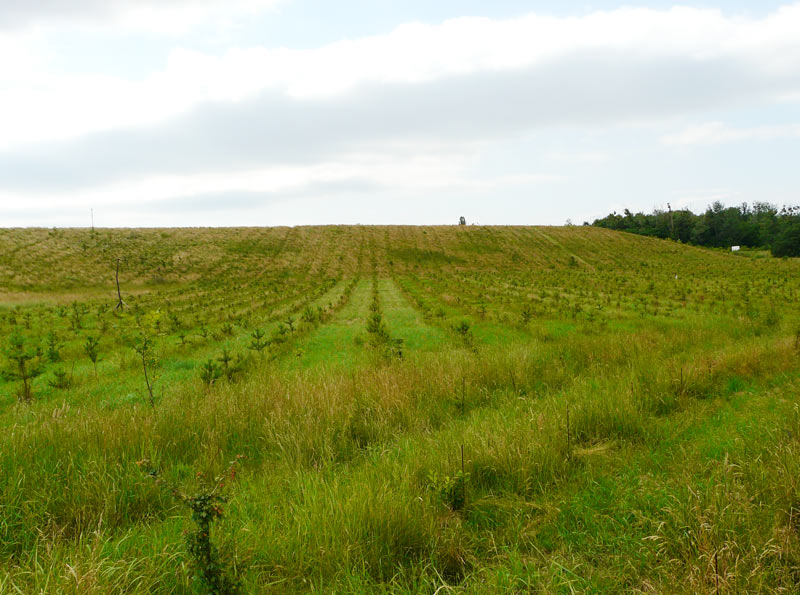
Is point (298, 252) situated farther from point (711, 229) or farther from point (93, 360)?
point (711, 229)

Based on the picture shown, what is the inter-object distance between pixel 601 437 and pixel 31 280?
48.1 m

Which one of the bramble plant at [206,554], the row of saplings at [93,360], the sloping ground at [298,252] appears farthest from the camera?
the sloping ground at [298,252]

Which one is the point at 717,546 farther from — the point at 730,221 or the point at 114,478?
the point at 730,221

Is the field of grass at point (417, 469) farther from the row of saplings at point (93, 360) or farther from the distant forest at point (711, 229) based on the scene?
the distant forest at point (711, 229)

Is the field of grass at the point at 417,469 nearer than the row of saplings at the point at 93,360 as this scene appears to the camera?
Yes

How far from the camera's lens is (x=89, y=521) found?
362 cm

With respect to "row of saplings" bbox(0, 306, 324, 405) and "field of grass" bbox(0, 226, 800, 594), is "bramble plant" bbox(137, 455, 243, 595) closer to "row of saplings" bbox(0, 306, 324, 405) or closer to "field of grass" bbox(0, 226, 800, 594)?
"field of grass" bbox(0, 226, 800, 594)

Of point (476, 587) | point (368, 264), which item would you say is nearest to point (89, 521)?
point (476, 587)

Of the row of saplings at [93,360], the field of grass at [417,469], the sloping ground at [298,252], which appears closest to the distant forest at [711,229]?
the sloping ground at [298,252]

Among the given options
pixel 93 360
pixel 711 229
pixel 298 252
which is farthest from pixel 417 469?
pixel 711 229

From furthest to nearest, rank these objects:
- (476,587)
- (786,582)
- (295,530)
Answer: (295,530) < (476,587) < (786,582)

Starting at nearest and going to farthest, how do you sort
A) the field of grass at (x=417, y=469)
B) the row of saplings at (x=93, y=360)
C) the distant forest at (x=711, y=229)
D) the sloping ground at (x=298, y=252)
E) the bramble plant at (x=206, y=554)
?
the bramble plant at (x=206, y=554), the field of grass at (x=417, y=469), the row of saplings at (x=93, y=360), the sloping ground at (x=298, y=252), the distant forest at (x=711, y=229)

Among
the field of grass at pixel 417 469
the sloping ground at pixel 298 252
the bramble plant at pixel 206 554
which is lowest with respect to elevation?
the field of grass at pixel 417 469

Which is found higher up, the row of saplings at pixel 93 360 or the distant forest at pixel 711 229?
the distant forest at pixel 711 229
